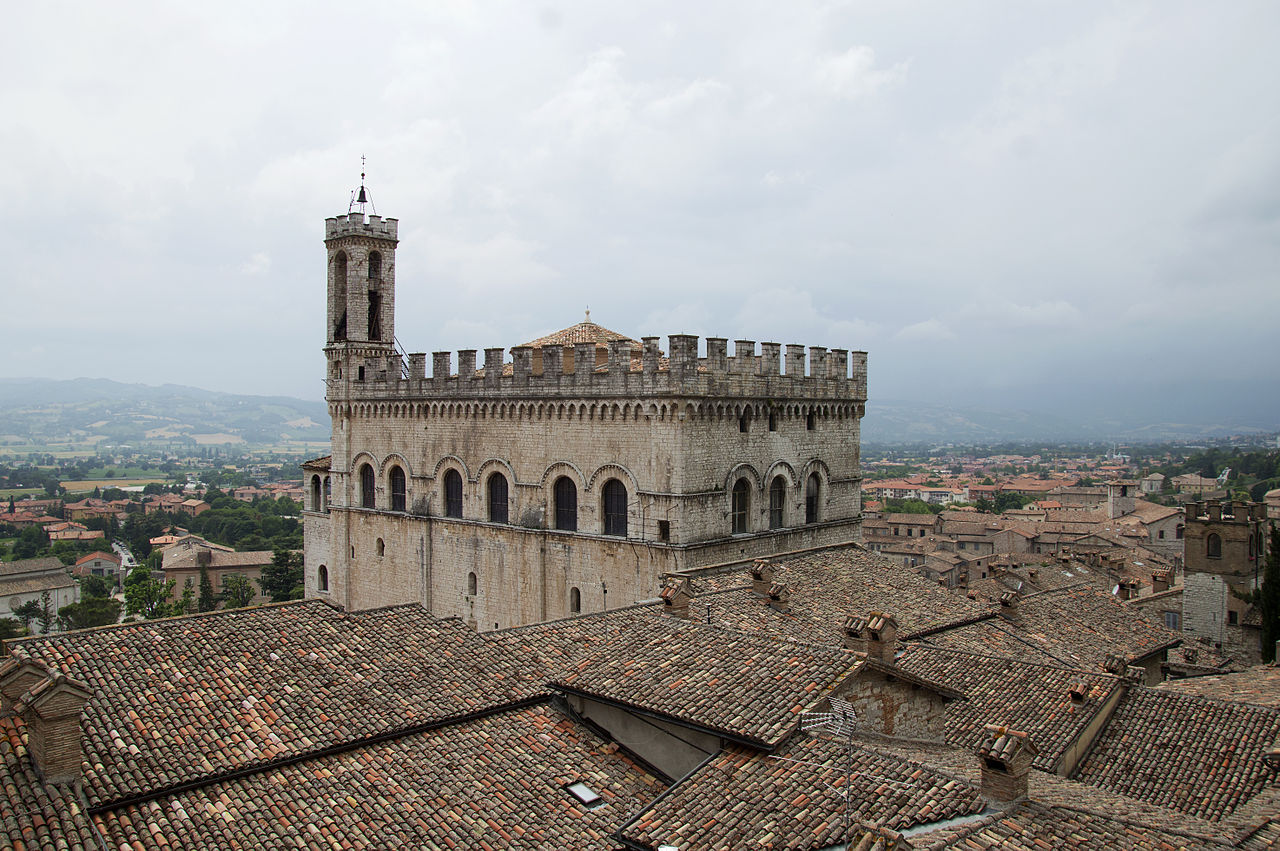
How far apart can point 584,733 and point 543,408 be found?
524 inches

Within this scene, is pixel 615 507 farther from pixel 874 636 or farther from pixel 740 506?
pixel 874 636

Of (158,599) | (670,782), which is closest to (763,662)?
(670,782)

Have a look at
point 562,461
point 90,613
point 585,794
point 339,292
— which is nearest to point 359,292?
point 339,292

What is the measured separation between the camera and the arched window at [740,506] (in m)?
25.9

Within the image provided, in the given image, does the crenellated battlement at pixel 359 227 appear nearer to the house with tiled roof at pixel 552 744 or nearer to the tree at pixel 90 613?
the house with tiled roof at pixel 552 744

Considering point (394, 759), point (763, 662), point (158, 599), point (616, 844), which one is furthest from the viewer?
point (158, 599)

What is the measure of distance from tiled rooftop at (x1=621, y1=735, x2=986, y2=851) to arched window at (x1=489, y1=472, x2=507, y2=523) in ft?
55.5

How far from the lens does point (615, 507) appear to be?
2559 centimetres

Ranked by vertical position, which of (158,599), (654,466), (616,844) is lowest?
(158,599)

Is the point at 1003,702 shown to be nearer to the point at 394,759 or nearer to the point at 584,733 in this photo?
the point at 584,733

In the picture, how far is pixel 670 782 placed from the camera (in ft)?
45.8

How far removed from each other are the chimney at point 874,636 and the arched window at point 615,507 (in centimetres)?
1028

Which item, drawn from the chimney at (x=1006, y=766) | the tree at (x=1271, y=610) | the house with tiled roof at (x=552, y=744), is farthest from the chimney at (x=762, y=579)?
the tree at (x=1271, y=610)

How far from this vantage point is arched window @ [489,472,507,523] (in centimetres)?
2866
